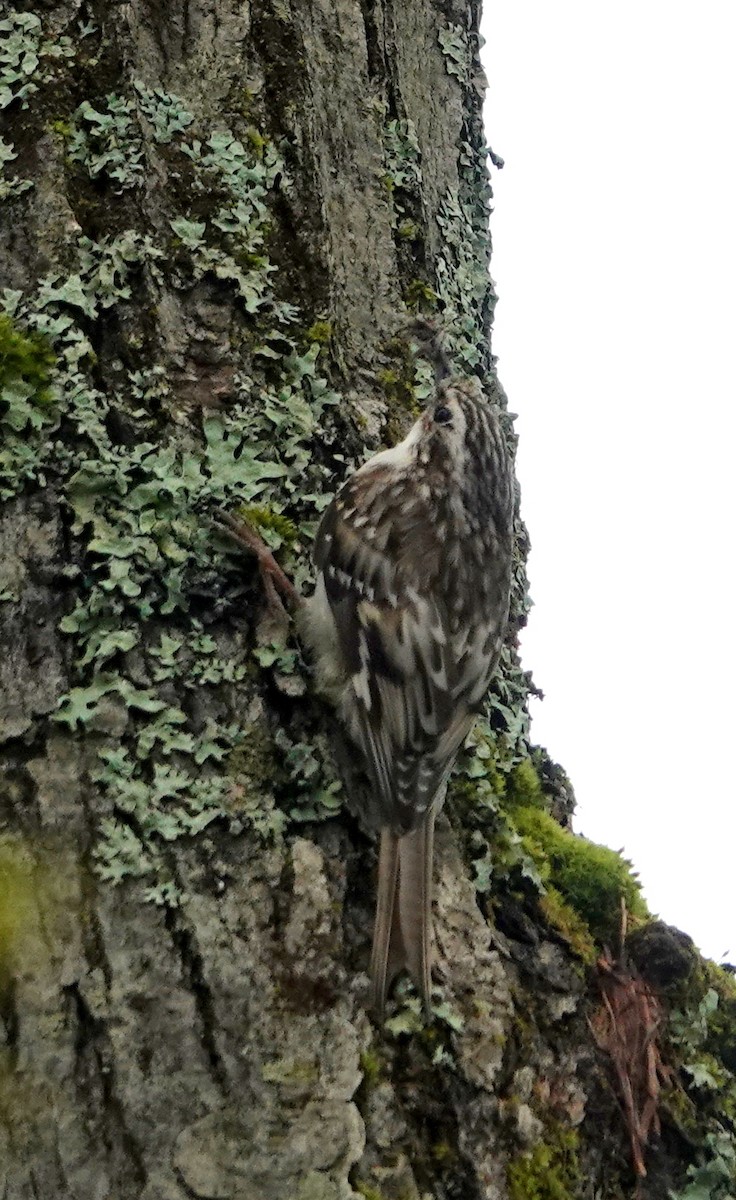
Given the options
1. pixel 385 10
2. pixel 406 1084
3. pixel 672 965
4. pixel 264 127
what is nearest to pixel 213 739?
pixel 406 1084

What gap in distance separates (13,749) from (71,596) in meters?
0.22

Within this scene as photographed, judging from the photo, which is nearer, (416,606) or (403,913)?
(403,913)

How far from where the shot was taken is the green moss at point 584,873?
2.00 meters

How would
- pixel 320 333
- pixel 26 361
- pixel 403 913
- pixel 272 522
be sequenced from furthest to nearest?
pixel 320 333
pixel 272 522
pixel 26 361
pixel 403 913

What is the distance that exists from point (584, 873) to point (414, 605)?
1.72ft

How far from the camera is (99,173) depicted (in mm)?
1951

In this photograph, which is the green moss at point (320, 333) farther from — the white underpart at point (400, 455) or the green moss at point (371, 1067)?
the green moss at point (371, 1067)

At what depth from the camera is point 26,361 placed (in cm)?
182

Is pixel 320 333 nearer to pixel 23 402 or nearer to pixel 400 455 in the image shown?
pixel 400 455

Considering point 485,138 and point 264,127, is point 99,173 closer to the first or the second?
point 264,127

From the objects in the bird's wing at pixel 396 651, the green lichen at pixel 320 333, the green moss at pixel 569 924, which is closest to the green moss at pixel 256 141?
the green lichen at pixel 320 333

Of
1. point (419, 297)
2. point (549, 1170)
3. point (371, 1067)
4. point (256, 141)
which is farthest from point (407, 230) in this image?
point (549, 1170)

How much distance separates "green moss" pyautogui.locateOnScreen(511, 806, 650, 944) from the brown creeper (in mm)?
196

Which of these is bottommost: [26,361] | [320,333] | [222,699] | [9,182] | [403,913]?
[403,913]
